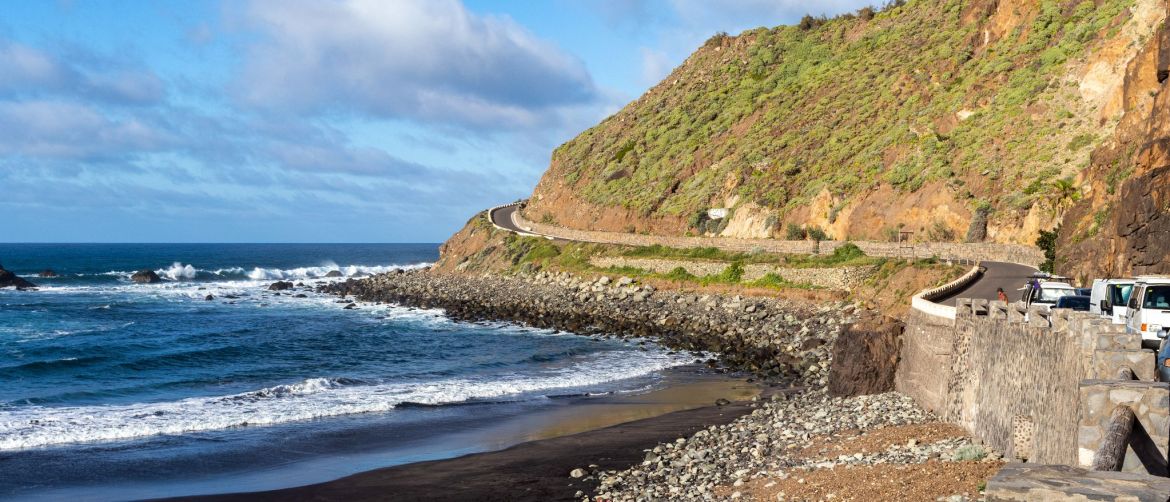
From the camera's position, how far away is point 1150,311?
17.0 meters

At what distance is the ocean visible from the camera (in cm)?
2023

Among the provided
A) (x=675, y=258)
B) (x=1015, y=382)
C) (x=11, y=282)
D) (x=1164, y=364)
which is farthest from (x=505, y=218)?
(x=1164, y=364)

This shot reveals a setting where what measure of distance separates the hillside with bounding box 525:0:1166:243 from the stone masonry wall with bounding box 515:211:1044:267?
2.48m

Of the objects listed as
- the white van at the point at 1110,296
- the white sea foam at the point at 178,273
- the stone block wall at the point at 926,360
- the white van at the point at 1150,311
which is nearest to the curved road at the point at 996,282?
the stone block wall at the point at 926,360

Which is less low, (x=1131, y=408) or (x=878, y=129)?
(x=878, y=129)

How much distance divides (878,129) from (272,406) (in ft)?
157

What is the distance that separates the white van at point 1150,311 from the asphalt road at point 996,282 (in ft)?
32.3

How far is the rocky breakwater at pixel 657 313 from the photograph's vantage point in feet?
111

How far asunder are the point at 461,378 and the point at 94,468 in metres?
14.3

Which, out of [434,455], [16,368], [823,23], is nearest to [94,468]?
[434,455]

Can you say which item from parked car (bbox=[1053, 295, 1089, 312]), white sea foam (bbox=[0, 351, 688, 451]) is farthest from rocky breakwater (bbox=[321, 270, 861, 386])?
parked car (bbox=[1053, 295, 1089, 312])

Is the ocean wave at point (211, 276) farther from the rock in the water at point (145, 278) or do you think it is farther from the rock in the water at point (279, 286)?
the rock in the water at point (279, 286)

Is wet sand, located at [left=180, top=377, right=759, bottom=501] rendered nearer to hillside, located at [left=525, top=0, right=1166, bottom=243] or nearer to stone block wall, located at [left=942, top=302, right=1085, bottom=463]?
stone block wall, located at [left=942, top=302, right=1085, bottom=463]

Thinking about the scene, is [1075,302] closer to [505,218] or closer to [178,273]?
[505,218]
